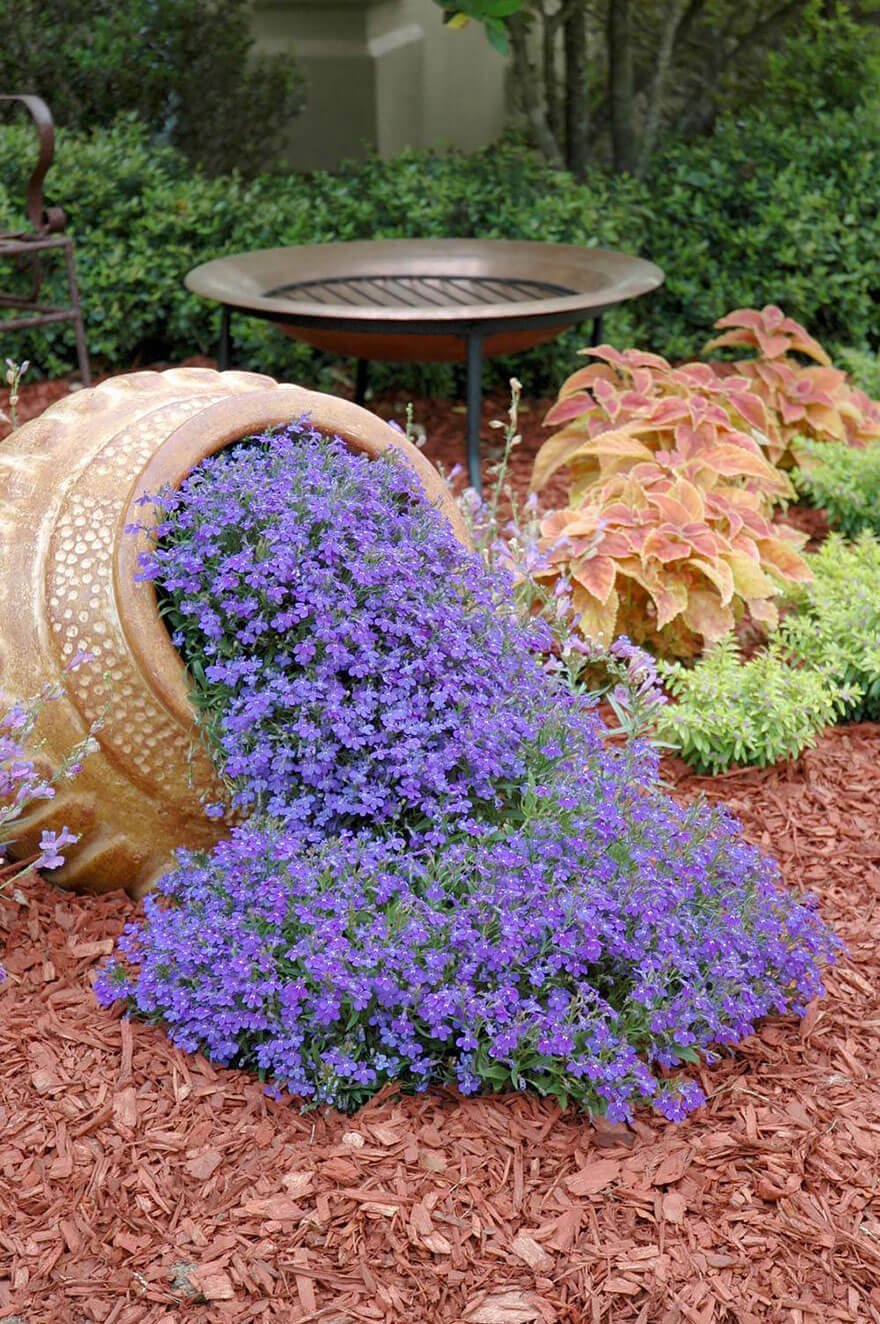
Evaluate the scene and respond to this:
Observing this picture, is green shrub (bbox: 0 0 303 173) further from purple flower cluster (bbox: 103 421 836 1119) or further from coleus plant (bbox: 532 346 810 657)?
purple flower cluster (bbox: 103 421 836 1119)

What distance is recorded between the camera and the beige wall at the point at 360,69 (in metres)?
7.68

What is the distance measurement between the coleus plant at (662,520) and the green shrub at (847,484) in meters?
0.15

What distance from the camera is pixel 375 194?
247 inches

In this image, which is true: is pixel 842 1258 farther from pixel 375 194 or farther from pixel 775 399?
pixel 375 194

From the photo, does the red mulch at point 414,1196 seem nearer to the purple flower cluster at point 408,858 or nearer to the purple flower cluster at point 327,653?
the purple flower cluster at point 408,858

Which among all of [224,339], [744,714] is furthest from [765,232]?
[744,714]

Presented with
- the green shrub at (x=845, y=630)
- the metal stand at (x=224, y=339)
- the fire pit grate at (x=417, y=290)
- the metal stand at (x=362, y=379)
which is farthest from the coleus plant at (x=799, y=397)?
Result: the metal stand at (x=224, y=339)

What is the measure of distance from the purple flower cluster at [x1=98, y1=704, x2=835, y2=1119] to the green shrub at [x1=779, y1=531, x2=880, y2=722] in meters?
1.40

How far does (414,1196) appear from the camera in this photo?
2109 millimetres

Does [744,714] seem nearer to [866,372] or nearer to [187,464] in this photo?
[187,464]

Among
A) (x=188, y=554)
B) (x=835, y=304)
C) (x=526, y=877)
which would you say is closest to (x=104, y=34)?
(x=835, y=304)

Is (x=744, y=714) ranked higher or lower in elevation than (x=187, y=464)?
lower

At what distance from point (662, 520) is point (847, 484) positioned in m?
1.16

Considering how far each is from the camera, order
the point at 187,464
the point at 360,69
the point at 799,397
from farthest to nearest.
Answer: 1. the point at 360,69
2. the point at 799,397
3. the point at 187,464
